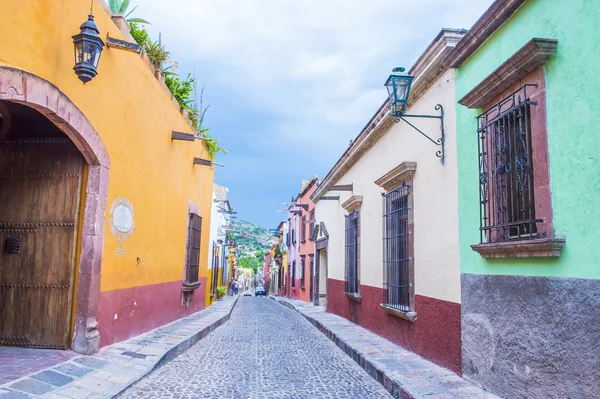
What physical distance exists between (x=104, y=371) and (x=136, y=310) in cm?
253

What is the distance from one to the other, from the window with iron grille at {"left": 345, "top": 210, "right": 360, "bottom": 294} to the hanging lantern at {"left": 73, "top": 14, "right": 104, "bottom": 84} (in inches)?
285

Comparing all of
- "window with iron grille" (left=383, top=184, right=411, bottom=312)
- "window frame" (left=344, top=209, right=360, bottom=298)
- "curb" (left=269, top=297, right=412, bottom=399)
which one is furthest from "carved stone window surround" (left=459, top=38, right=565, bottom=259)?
"window frame" (left=344, top=209, right=360, bottom=298)

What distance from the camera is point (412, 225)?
7301 millimetres

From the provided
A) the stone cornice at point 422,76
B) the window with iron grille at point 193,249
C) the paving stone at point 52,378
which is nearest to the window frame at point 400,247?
the stone cornice at point 422,76

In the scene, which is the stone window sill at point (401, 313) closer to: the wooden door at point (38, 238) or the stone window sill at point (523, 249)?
the stone window sill at point (523, 249)

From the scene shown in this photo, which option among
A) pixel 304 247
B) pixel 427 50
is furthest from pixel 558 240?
pixel 304 247

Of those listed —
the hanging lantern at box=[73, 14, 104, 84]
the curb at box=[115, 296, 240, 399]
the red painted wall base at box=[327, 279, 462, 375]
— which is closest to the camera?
the hanging lantern at box=[73, 14, 104, 84]

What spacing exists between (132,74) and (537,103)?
220 inches

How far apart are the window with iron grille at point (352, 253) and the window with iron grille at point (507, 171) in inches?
248

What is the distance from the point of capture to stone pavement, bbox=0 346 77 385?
4.59 meters

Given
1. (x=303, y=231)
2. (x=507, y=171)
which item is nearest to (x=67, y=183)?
(x=507, y=171)

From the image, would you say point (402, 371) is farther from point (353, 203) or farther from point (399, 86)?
point (353, 203)

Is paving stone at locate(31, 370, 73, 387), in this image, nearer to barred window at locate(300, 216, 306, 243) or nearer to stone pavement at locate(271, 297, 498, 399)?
stone pavement at locate(271, 297, 498, 399)

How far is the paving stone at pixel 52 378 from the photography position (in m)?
4.53
